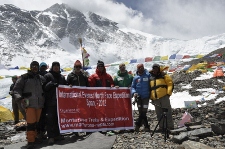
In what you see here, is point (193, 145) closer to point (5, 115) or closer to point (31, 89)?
point (31, 89)

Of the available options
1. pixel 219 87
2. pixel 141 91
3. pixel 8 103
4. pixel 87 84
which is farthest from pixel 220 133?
pixel 8 103

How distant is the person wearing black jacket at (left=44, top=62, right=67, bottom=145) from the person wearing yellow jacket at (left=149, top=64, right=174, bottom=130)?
105 inches

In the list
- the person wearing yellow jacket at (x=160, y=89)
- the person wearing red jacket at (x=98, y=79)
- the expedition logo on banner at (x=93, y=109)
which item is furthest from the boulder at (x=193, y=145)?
the person wearing red jacket at (x=98, y=79)

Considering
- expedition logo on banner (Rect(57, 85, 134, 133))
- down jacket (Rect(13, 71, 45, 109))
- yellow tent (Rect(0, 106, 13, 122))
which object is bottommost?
yellow tent (Rect(0, 106, 13, 122))

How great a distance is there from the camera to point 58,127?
7.33m

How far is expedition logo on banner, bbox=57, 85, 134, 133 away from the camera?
24.6 feet

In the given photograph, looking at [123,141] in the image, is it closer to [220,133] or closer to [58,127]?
[58,127]

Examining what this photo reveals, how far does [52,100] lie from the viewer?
7.35m

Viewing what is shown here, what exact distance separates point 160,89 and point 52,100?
300 cm

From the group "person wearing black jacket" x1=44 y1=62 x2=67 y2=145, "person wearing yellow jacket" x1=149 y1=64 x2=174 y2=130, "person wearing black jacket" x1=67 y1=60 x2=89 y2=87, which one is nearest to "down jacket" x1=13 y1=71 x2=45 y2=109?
"person wearing black jacket" x1=44 y1=62 x2=67 y2=145

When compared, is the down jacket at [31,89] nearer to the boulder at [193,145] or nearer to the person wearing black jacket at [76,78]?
the person wearing black jacket at [76,78]

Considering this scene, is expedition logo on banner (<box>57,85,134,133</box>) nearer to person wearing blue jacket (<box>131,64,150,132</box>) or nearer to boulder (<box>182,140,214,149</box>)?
person wearing blue jacket (<box>131,64,150,132</box>)

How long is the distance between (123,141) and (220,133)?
98.1 inches

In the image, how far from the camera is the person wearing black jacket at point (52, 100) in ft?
23.4
